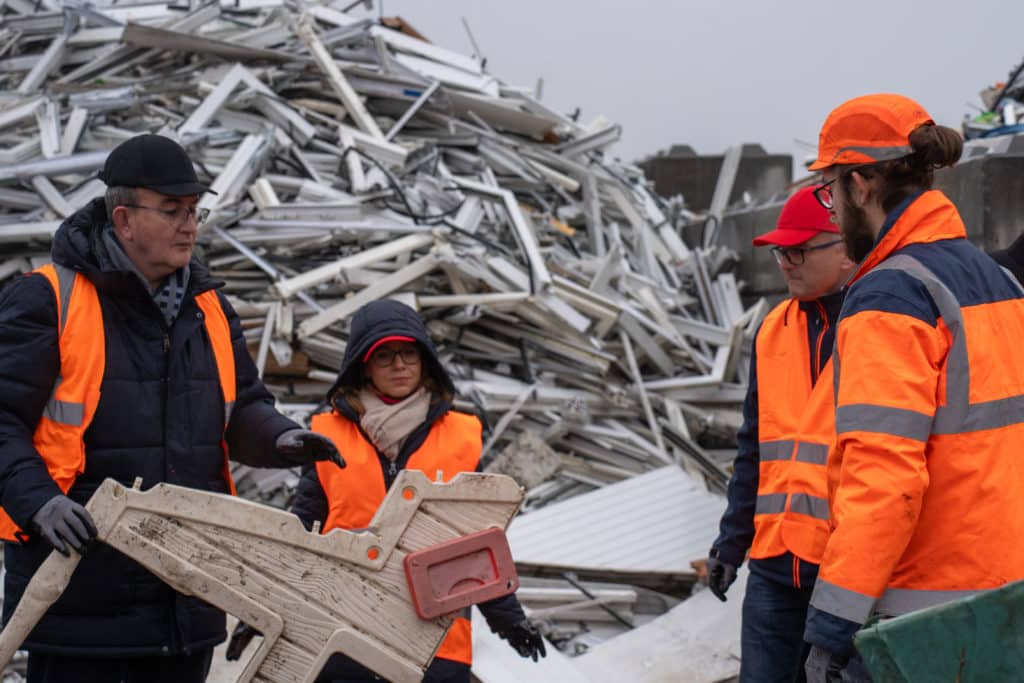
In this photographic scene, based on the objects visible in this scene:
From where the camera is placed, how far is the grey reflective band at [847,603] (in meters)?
2.21

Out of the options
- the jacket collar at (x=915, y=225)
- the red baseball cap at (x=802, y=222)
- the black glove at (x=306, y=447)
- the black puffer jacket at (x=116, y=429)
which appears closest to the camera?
the jacket collar at (x=915, y=225)

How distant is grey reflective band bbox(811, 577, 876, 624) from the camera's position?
7.25 feet

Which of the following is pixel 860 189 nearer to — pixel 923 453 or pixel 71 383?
pixel 923 453

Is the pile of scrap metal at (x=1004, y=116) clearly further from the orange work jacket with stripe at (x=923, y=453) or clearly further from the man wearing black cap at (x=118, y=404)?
the man wearing black cap at (x=118, y=404)

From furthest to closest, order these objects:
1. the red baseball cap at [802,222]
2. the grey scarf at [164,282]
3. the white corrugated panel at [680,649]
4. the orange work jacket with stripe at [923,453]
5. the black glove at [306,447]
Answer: the white corrugated panel at [680,649], the red baseball cap at [802,222], the black glove at [306,447], the grey scarf at [164,282], the orange work jacket with stripe at [923,453]

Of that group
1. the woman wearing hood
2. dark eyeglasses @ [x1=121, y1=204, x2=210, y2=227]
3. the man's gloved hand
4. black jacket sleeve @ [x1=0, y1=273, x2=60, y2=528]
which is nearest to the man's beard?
the man's gloved hand

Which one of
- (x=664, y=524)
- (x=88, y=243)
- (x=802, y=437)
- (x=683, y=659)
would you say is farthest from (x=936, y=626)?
(x=664, y=524)

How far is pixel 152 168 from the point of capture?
109 inches

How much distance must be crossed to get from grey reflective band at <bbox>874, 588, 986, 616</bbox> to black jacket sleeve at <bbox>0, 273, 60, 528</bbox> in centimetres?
180

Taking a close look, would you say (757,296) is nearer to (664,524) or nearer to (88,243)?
(664,524)

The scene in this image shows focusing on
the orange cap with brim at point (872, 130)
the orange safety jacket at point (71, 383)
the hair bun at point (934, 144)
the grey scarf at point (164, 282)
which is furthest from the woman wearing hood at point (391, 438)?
the hair bun at point (934, 144)

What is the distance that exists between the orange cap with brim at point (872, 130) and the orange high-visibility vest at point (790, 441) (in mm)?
905

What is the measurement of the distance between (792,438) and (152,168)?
6.41ft

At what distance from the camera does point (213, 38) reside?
8789 mm
